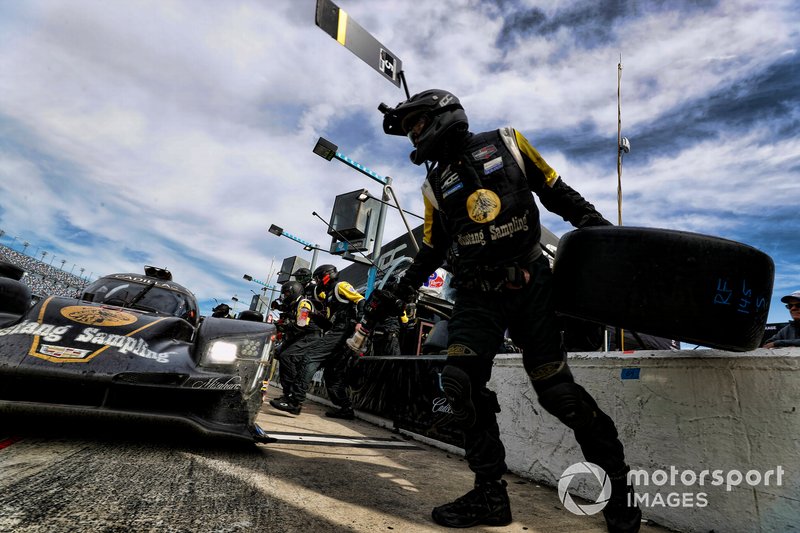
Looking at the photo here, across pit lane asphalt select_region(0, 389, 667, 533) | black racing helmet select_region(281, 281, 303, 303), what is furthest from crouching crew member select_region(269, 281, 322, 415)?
pit lane asphalt select_region(0, 389, 667, 533)

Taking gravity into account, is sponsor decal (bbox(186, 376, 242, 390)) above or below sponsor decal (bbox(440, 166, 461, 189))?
below

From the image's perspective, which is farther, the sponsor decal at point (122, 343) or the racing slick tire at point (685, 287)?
the sponsor decal at point (122, 343)

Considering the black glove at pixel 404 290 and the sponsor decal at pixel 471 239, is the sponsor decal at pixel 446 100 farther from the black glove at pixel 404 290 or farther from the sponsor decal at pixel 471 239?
the black glove at pixel 404 290

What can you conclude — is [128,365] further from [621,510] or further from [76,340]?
[621,510]

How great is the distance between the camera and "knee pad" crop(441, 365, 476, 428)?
1.62 meters

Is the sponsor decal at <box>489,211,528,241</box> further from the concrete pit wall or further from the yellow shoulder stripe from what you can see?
the concrete pit wall

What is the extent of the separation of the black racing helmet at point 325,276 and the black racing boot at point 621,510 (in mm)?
4403

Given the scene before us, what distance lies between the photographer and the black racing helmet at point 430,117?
1.91 meters

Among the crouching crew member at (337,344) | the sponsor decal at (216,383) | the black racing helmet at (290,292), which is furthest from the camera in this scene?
the black racing helmet at (290,292)

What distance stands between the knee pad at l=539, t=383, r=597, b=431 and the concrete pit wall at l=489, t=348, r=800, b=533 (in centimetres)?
57

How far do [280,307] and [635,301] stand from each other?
18.2ft

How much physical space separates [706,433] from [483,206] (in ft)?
4.26

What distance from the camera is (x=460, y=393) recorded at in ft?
5.30

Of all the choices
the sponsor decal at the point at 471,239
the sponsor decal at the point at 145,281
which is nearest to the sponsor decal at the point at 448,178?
the sponsor decal at the point at 471,239
